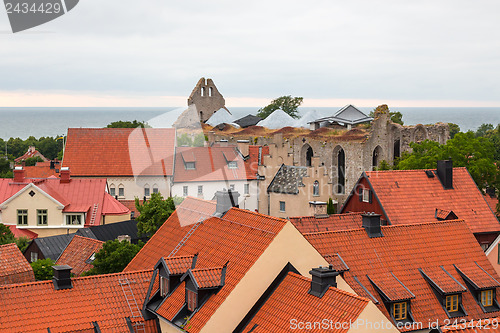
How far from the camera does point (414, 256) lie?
24.6 metres

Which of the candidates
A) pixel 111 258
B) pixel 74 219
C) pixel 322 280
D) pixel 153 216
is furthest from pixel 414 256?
pixel 74 219

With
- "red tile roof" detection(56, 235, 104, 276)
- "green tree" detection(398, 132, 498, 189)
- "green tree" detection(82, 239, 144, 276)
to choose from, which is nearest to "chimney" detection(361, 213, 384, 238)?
"green tree" detection(82, 239, 144, 276)

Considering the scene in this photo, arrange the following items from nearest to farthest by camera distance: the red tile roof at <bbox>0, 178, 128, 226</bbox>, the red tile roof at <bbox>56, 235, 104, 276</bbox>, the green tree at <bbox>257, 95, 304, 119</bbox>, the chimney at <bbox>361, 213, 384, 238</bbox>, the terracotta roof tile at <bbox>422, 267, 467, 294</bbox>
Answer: the terracotta roof tile at <bbox>422, 267, 467, 294</bbox>, the chimney at <bbox>361, 213, 384, 238</bbox>, the red tile roof at <bbox>56, 235, 104, 276</bbox>, the red tile roof at <bbox>0, 178, 128, 226</bbox>, the green tree at <bbox>257, 95, 304, 119</bbox>

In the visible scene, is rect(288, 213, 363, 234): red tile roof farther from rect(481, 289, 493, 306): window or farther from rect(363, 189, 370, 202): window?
rect(481, 289, 493, 306): window

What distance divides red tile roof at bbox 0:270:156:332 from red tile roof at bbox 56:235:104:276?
1027 centimetres

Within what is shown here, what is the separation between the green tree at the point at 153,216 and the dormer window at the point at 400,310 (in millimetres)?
18458

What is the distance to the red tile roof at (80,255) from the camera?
101 ft

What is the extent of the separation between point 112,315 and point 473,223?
20.8 metres

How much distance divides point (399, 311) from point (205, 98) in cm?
8741

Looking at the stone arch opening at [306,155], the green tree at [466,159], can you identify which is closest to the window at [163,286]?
the green tree at [466,159]

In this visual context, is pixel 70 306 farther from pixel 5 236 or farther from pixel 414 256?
pixel 5 236

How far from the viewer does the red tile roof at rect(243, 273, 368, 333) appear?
16.3 m

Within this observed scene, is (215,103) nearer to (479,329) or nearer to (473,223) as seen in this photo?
(473,223)

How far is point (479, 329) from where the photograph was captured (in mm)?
14898
